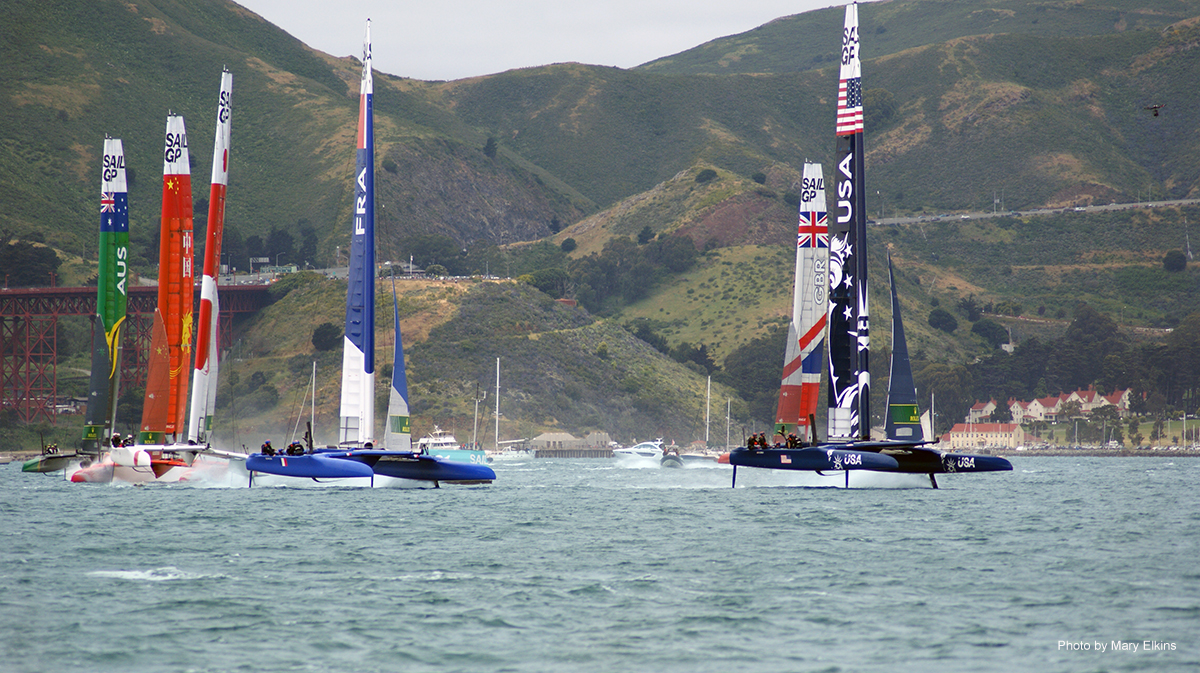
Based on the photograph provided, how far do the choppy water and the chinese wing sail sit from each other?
8.23 meters

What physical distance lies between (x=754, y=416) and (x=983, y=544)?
12369 centimetres

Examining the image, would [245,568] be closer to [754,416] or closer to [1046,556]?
[1046,556]

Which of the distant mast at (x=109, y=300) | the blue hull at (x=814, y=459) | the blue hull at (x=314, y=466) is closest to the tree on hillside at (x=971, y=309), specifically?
the blue hull at (x=814, y=459)

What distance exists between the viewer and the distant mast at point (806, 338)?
→ 1934 inches

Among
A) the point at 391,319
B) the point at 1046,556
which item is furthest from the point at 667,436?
the point at 1046,556

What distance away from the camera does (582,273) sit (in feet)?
629

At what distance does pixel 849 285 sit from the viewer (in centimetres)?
4528

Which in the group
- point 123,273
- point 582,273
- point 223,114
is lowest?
point 123,273

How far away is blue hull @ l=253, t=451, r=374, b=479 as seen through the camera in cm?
4144

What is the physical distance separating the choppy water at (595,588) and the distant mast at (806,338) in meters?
7.95

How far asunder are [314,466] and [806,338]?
19.6 metres

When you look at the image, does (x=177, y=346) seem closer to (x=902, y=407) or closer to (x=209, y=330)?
(x=209, y=330)

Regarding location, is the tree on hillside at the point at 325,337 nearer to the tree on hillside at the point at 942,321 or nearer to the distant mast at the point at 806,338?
the distant mast at the point at 806,338

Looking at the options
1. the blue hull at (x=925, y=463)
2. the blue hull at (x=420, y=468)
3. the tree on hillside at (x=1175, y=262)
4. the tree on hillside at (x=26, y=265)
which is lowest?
the blue hull at (x=420, y=468)
